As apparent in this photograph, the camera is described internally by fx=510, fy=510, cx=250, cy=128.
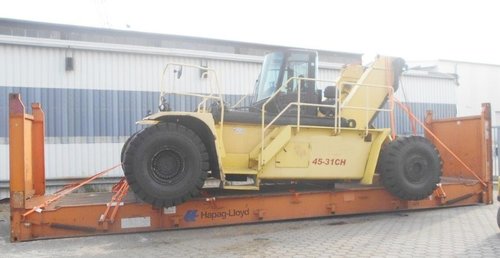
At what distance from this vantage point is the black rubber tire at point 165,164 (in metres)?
7.61

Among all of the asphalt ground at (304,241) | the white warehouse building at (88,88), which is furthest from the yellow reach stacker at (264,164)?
the white warehouse building at (88,88)

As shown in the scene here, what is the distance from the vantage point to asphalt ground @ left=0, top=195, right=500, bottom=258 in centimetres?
684

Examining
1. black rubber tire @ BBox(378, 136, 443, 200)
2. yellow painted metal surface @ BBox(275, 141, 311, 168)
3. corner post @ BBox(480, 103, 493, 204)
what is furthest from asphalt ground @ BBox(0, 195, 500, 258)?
corner post @ BBox(480, 103, 493, 204)

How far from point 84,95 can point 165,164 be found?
23.1 feet

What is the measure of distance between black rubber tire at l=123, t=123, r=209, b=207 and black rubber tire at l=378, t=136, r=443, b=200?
3.48 m

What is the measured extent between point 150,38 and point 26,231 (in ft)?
40.3

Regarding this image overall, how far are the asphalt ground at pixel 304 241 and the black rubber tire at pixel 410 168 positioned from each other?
21.7 inches

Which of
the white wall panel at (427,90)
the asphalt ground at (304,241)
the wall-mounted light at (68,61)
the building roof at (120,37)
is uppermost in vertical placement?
the building roof at (120,37)

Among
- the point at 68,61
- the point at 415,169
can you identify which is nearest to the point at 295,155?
the point at 415,169

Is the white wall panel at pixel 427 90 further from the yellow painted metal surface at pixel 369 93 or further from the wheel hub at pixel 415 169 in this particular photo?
the wheel hub at pixel 415 169

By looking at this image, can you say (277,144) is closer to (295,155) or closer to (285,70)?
(295,155)

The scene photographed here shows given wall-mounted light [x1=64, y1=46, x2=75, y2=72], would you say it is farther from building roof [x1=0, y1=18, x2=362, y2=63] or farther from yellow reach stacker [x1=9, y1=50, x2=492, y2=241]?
yellow reach stacker [x1=9, y1=50, x2=492, y2=241]

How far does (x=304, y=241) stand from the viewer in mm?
7570

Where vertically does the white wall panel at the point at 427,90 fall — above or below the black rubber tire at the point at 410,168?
above
